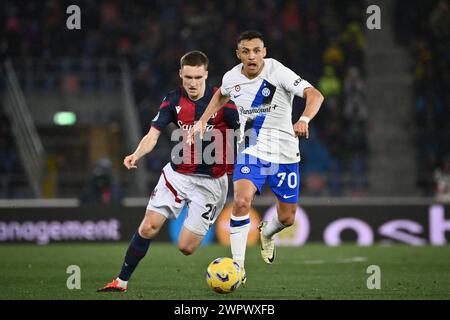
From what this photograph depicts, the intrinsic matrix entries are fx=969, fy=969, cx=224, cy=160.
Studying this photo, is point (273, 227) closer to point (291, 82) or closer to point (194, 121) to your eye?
point (194, 121)

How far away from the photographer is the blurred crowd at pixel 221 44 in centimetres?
1900

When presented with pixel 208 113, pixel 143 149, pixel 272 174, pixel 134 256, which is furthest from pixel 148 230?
pixel 272 174

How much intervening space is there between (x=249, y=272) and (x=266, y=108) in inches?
96.8

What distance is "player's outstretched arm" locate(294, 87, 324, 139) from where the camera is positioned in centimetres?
794

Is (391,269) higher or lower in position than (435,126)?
lower

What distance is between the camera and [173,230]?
53.5ft

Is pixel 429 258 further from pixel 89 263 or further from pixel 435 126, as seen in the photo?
pixel 435 126

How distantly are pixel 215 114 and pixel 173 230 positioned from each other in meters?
7.43

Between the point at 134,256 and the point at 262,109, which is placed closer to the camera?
the point at 134,256

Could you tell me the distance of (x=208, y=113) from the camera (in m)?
8.84

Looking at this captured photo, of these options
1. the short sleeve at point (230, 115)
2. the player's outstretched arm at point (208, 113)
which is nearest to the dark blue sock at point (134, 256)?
the player's outstretched arm at point (208, 113)

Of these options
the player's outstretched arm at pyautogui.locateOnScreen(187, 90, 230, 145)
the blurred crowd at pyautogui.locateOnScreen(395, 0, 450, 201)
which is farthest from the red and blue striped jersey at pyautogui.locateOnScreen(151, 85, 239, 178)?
the blurred crowd at pyautogui.locateOnScreen(395, 0, 450, 201)

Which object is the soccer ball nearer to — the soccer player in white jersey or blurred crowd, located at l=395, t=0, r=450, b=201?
the soccer player in white jersey
